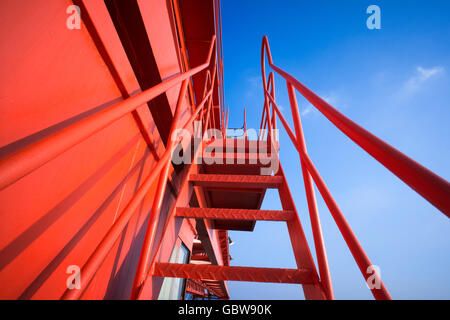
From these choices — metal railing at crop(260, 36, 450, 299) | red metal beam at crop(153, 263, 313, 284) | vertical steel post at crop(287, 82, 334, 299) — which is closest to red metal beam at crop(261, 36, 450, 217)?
metal railing at crop(260, 36, 450, 299)

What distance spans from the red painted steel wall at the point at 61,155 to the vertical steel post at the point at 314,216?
2.82ft

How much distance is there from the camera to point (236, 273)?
0.90 metres

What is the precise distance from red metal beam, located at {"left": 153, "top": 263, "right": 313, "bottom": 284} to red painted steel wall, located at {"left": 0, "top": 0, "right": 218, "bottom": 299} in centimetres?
26

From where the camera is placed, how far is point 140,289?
832 millimetres

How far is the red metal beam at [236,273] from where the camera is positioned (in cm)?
88

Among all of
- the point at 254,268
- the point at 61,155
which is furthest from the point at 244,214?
the point at 61,155

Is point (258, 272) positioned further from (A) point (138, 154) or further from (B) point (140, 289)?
(A) point (138, 154)

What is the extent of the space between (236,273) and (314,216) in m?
0.51

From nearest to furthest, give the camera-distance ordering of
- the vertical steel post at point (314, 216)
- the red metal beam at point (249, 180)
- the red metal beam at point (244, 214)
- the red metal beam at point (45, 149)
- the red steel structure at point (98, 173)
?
the red metal beam at point (45, 149) < the red steel structure at point (98, 173) < the vertical steel post at point (314, 216) < the red metal beam at point (244, 214) < the red metal beam at point (249, 180)

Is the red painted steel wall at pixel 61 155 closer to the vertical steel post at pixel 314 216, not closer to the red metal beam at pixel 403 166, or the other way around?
the vertical steel post at pixel 314 216

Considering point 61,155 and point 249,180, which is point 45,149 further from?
point 249,180

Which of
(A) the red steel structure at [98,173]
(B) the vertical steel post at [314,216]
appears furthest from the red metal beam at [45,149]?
(B) the vertical steel post at [314,216]

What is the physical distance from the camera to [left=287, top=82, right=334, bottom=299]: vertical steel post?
2.61ft

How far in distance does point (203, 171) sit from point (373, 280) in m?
1.94
